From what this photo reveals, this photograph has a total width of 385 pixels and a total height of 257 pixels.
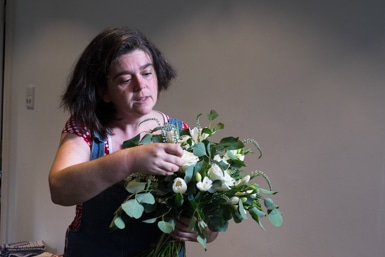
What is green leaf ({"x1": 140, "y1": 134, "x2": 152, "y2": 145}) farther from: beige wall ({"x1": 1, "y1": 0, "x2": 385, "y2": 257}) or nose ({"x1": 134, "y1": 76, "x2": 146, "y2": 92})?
beige wall ({"x1": 1, "y1": 0, "x2": 385, "y2": 257})

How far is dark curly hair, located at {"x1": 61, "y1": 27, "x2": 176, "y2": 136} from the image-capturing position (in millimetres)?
937

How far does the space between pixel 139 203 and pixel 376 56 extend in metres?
1.06

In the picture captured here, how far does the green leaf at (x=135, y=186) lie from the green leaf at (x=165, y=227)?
0.08 metres

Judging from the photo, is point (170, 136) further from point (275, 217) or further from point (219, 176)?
point (275, 217)

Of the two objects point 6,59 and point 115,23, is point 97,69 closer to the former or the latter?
point 115,23

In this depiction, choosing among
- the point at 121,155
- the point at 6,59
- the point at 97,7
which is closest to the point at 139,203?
the point at 121,155

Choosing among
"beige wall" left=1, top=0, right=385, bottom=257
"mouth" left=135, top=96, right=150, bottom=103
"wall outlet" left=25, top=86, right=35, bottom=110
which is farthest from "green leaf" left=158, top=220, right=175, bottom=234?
"wall outlet" left=25, top=86, right=35, bottom=110

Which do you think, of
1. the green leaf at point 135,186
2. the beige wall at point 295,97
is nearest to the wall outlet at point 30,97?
the beige wall at point 295,97

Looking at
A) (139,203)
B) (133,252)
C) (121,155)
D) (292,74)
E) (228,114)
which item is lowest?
(133,252)

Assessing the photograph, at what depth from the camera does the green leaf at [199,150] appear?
78cm

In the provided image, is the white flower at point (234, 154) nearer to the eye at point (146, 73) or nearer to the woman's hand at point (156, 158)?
the woman's hand at point (156, 158)

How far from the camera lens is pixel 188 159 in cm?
77

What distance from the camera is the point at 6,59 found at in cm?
266

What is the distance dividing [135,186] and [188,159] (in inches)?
4.9
